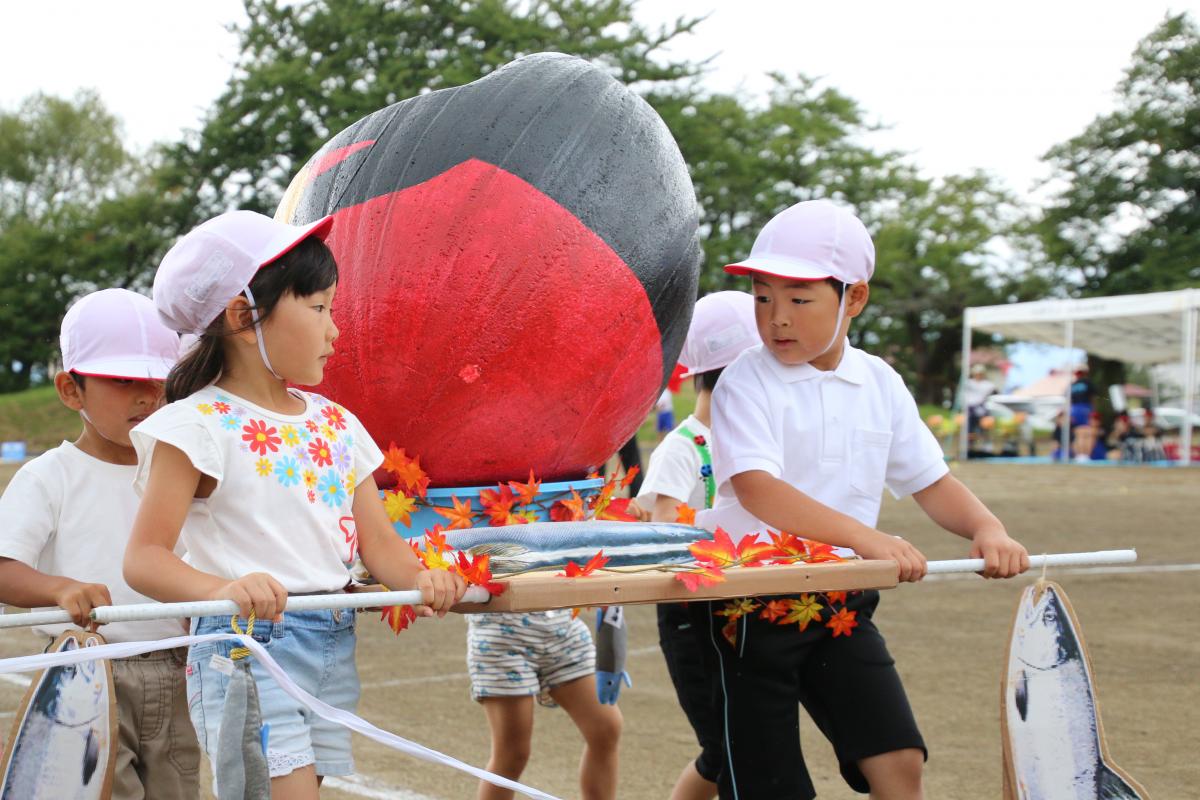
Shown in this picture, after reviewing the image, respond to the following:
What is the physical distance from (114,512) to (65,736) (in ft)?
2.52

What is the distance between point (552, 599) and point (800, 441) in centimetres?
102

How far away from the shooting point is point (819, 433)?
3.33 meters

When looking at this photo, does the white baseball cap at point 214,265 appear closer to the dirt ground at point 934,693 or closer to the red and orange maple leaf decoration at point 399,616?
the red and orange maple leaf decoration at point 399,616

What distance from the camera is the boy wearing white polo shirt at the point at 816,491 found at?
3188 millimetres

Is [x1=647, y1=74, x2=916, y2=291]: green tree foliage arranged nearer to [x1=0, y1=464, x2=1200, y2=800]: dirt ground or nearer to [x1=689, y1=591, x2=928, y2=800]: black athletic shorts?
[x1=0, y1=464, x2=1200, y2=800]: dirt ground

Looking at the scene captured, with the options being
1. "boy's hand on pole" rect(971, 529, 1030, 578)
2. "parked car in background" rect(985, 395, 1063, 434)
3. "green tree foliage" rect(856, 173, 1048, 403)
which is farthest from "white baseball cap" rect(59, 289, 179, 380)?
"green tree foliage" rect(856, 173, 1048, 403)

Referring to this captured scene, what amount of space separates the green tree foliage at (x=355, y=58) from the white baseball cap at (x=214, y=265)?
21.8m

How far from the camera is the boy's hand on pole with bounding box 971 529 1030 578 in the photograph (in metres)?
3.12

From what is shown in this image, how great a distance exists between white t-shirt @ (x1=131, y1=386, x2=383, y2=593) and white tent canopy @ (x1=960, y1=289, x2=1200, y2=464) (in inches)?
827

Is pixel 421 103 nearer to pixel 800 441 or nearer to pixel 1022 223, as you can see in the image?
pixel 800 441

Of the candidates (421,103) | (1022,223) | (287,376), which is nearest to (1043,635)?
(287,376)

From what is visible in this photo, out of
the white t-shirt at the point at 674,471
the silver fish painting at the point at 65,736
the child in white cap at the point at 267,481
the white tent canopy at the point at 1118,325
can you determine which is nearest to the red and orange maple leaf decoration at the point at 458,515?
the child in white cap at the point at 267,481

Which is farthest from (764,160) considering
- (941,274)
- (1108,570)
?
(1108,570)

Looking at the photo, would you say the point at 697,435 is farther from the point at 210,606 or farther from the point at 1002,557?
the point at 210,606
